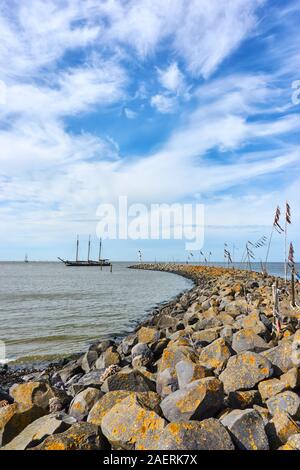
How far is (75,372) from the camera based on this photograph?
8531 millimetres

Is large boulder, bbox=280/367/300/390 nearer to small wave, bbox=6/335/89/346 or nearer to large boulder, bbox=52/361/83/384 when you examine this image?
large boulder, bbox=52/361/83/384

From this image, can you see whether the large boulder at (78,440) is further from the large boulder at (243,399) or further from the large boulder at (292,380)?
the large boulder at (292,380)

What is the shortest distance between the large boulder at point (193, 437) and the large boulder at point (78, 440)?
637 millimetres

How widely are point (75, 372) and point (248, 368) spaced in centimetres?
493

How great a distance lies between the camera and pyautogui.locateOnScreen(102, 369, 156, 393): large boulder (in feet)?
17.4

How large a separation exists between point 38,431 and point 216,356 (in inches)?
125

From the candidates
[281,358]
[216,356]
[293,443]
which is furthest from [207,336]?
[293,443]

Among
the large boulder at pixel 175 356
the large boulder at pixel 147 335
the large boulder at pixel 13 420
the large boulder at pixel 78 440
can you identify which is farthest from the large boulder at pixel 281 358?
the large boulder at pixel 147 335

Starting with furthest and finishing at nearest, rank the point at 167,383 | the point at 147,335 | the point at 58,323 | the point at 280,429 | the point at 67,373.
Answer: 1. the point at 58,323
2. the point at 147,335
3. the point at 67,373
4. the point at 167,383
5. the point at 280,429

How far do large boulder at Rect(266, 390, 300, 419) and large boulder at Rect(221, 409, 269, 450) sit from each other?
65 centimetres

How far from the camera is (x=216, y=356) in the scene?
20.0ft

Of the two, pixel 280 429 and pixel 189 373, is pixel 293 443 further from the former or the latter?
pixel 189 373
